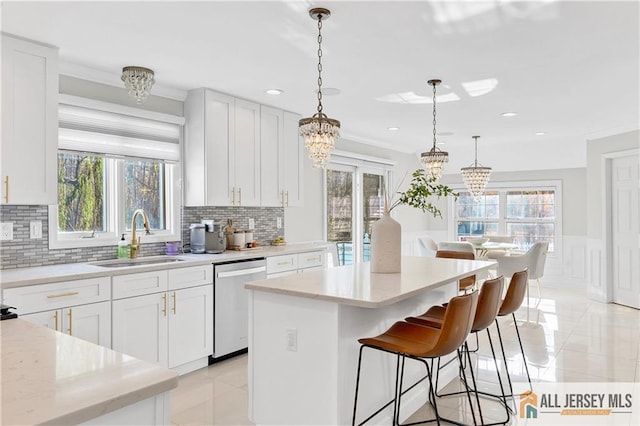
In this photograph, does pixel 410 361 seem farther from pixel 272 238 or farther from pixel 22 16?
pixel 22 16

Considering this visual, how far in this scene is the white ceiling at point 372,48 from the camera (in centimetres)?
251

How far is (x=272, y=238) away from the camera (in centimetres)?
517

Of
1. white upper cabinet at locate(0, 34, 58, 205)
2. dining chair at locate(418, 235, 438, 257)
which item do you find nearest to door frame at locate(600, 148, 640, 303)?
dining chair at locate(418, 235, 438, 257)

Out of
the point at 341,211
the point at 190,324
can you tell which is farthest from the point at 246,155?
the point at 341,211

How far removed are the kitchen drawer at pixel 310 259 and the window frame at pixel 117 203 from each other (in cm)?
123

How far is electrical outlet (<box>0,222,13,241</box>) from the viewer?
3008 mm

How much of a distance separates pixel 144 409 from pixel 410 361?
2.25 meters

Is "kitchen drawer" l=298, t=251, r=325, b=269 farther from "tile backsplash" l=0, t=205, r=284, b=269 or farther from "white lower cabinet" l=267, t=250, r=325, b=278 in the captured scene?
"tile backsplash" l=0, t=205, r=284, b=269

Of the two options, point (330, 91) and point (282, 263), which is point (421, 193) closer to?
point (330, 91)

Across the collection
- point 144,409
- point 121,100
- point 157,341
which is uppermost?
point 121,100

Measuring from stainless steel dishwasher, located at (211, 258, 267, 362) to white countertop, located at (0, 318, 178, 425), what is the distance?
2.41 metres

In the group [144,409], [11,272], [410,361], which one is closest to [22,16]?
[11,272]

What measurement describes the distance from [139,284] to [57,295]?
56 cm

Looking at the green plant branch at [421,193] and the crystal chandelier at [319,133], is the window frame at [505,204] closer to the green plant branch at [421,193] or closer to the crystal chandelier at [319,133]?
the green plant branch at [421,193]
